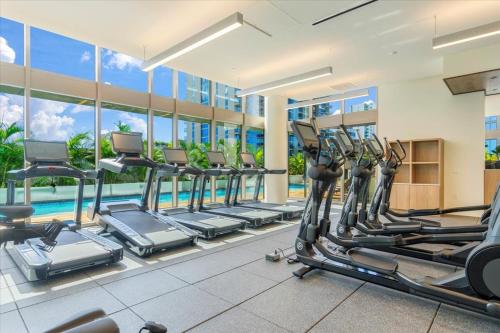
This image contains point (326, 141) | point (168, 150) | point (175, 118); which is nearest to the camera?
point (326, 141)

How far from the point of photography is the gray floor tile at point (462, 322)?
2139 mm

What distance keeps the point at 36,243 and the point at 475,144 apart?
29.3ft

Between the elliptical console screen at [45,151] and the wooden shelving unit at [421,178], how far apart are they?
7.58 meters

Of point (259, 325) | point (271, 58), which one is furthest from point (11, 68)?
point (259, 325)

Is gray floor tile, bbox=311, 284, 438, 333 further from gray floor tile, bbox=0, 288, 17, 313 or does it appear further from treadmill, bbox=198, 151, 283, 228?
treadmill, bbox=198, 151, 283, 228

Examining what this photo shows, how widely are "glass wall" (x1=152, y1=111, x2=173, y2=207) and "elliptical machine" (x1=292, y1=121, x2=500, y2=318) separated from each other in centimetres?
497

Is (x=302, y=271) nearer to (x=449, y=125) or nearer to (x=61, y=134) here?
(x=61, y=134)

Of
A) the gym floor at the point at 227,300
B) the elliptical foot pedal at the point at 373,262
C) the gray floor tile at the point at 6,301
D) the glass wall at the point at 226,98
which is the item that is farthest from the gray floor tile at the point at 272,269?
the glass wall at the point at 226,98

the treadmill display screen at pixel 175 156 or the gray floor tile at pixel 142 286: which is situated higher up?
the treadmill display screen at pixel 175 156

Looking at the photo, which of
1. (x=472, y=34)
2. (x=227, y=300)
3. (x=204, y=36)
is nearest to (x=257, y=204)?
(x=204, y=36)

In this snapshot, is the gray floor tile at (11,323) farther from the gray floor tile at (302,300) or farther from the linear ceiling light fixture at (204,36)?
the linear ceiling light fixture at (204,36)

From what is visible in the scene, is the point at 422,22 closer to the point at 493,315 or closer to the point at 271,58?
the point at 271,58

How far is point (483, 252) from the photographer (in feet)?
7.20

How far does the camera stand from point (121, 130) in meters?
6.59
